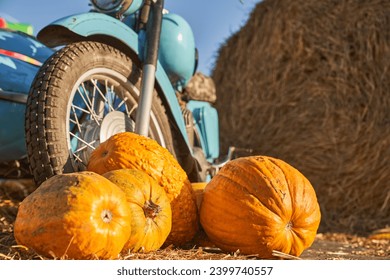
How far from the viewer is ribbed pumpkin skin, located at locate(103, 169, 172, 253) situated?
139 centimetres

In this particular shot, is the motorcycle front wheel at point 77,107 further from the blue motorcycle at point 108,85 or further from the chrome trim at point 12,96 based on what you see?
the chrome trim at point 12,96

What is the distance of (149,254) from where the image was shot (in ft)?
4.54

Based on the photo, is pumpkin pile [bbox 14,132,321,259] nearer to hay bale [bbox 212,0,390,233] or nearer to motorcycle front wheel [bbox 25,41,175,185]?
motorcycle front wheel [bbox 25,41,175,185]

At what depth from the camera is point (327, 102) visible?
4254 mm

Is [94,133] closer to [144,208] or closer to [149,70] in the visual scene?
[149,70]

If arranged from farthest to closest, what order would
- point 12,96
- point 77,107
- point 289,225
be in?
point 12,96, point 77,107, point 289,225

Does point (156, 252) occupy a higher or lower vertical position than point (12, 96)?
lower

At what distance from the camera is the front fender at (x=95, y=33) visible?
6.14 ft

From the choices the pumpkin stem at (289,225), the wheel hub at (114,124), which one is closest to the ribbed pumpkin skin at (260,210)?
the pumpkin stem at (289,225)

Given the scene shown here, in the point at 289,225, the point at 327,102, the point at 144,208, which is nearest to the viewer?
the point at 144,208

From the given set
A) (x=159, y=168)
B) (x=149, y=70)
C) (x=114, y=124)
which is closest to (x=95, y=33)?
(x=149, y=70)

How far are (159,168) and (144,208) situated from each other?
0.68 feet

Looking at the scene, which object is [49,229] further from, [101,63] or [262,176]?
[101,63]
